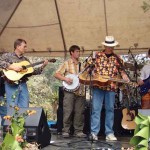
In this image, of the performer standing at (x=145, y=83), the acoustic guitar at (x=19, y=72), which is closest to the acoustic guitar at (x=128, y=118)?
the performer standing at (x=145, y=83)

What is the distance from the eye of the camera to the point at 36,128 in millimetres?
4180

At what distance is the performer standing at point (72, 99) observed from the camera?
577cm

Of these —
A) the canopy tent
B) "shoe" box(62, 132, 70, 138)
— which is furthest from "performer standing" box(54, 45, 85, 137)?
the canopy tent

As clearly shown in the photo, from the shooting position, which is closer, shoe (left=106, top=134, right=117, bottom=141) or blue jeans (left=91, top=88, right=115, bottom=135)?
blue jeans (left=91, top=88, right=115, bottom=135)

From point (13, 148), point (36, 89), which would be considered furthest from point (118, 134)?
point (36, 89)

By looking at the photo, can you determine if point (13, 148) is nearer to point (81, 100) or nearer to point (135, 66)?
point (81, 100)

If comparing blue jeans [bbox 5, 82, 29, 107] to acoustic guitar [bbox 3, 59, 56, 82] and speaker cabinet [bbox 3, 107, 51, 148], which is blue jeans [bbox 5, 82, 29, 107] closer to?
acoustic guitar [bbox 3, 59, 56, 82]

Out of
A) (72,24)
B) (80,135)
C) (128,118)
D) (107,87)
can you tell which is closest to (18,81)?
(107,87)

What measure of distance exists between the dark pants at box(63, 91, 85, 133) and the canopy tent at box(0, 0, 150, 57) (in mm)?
1262

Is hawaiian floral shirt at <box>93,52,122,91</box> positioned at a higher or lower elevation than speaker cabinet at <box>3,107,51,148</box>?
higher

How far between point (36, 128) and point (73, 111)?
1.92m

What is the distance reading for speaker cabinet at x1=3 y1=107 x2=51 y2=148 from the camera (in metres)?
4.16

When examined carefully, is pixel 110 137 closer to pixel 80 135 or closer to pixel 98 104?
pixel 98 104

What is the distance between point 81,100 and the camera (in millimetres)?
5969
